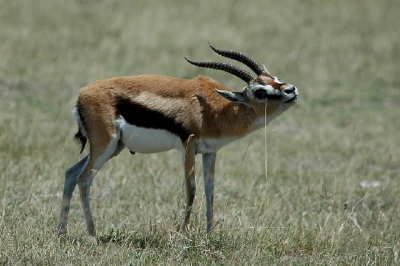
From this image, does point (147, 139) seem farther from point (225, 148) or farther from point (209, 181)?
point (225, 148)

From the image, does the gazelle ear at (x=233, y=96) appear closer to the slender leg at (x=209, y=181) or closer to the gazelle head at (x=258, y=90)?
Answer: the gazelle head at (x=258, y=90)

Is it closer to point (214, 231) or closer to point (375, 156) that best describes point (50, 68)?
point (375, 156)

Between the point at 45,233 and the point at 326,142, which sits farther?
the point at 326,142

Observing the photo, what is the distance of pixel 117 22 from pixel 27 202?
12.5 metres

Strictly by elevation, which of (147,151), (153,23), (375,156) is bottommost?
(375,156)

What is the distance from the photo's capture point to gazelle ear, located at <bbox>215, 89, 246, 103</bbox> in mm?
7571

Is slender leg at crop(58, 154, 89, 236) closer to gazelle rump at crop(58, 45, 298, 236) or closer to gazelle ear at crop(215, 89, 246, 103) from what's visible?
gazelle rump at crop(58, 45, 298, 236)

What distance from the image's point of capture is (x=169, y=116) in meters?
7.52

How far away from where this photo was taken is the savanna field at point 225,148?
7062mm

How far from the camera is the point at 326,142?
13.5 meters

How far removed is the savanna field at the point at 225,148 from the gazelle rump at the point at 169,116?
0.44 m

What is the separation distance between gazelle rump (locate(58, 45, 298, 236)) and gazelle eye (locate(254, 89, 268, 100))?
1 centimetres

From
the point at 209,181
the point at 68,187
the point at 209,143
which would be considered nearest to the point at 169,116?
the point at 209,143

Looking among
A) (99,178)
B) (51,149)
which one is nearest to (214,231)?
(99,178)
